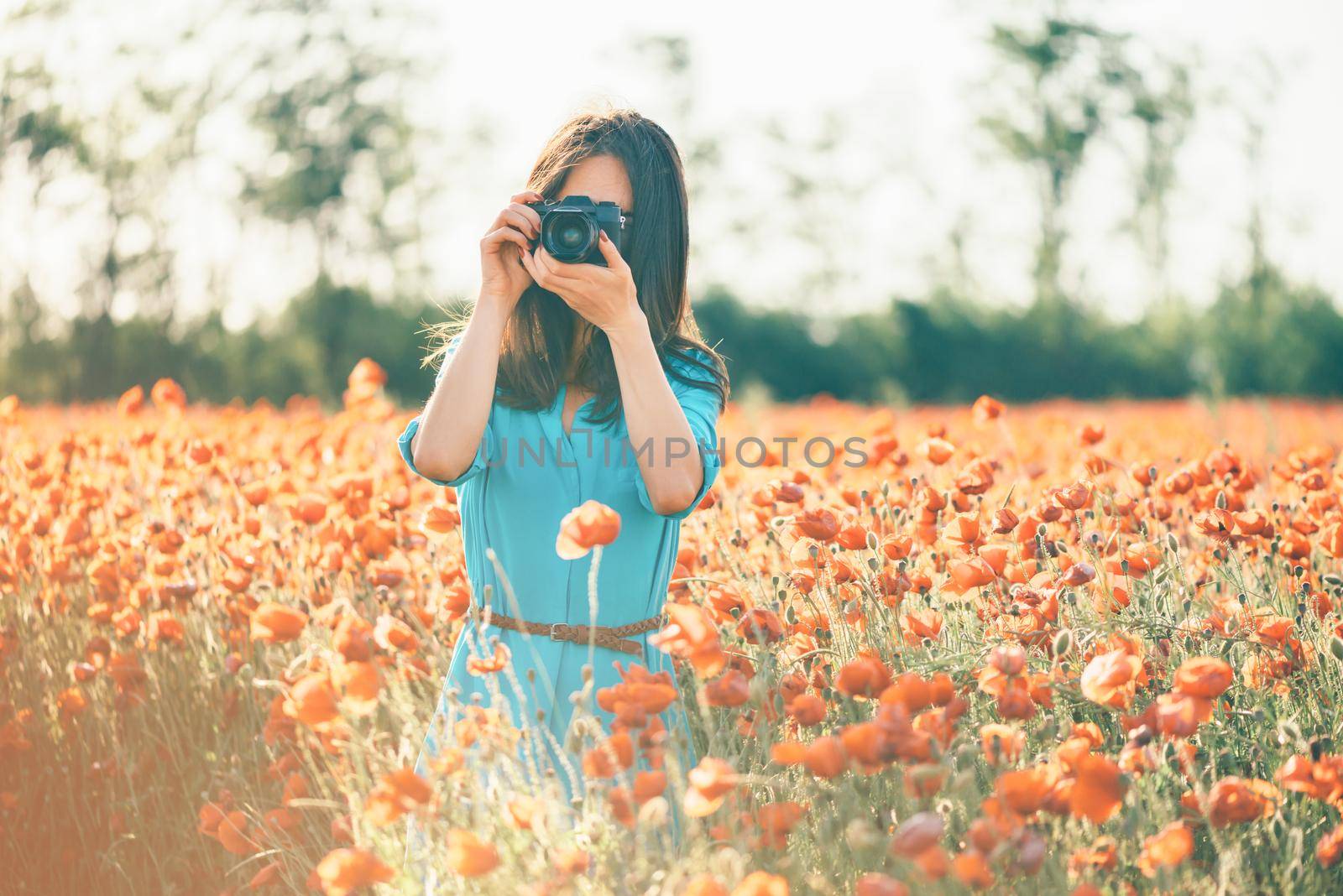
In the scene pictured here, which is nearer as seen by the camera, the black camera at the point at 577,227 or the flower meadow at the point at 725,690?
the flower meadow at the point at 725,690

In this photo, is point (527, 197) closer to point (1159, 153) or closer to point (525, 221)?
point (525, 221)

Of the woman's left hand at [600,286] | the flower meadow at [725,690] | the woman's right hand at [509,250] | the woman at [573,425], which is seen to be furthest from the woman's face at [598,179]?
the flower meadow at [725,690]

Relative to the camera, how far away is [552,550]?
6.55ft

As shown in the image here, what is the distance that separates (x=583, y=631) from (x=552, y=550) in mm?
146

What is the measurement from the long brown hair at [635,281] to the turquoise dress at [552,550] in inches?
3.0

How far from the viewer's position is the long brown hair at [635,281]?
2090 mm

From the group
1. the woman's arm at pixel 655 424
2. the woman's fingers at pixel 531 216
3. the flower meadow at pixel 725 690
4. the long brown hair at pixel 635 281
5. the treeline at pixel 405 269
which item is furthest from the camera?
the treeline at pixel 405 269

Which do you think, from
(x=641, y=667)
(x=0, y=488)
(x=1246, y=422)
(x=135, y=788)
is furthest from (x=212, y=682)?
(x=1246, y=422)

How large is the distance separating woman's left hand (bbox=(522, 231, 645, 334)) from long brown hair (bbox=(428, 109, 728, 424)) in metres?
0.19

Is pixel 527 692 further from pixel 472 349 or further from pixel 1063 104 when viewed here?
pixel 1063 104

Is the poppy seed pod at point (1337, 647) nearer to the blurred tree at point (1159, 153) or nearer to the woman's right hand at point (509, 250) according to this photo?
the woman's right hand at point (509, 250)

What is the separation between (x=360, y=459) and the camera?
12.2 feet

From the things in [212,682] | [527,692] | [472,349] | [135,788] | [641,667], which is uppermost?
[472,349]

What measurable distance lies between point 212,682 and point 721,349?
16.7 meters
